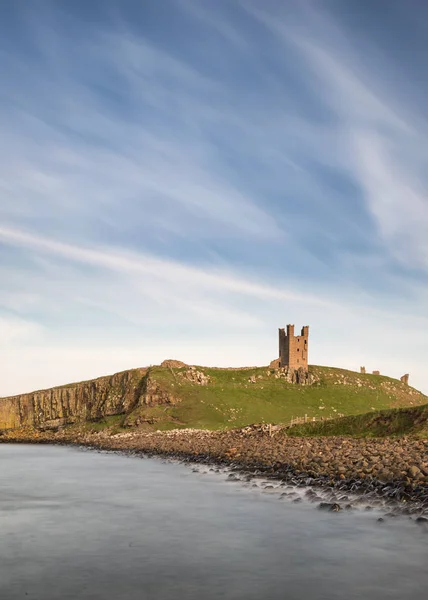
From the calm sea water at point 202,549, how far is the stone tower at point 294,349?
100267 millimetres

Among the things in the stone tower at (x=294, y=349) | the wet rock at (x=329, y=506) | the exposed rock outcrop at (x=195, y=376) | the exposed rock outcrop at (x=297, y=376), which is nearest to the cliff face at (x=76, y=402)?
the exposed rock outcrop at (x=195, y=376)

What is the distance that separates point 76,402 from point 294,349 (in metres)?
52.3

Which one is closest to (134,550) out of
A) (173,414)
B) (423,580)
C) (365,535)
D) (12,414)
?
(365,535)

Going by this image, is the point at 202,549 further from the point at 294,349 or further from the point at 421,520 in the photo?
the point at 294,349

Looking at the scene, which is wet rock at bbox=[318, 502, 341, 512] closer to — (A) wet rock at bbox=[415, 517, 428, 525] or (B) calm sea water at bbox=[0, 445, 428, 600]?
(B) calm sea water at bbox=[0, 445, 428, 600]

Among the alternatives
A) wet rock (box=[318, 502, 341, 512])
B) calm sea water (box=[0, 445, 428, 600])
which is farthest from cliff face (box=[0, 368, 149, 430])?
wet rock (box=[318, 502, 341, 512])

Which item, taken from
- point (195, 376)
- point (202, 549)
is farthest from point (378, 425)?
point (195, 376)

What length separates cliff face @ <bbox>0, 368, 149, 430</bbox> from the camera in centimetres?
10650

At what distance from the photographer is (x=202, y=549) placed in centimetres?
1669

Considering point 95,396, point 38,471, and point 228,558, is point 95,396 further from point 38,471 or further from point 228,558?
point 228,558

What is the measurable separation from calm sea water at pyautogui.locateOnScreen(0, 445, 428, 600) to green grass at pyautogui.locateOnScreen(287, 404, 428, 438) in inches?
1018

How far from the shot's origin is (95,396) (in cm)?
11331

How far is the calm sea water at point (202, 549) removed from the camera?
12.5 m

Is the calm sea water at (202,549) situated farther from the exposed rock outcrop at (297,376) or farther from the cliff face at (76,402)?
the exposed rock outcrop at (297,376)
